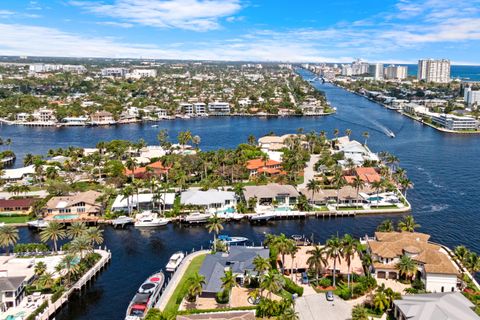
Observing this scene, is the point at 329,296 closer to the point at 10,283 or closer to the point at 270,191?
the point at 10,283

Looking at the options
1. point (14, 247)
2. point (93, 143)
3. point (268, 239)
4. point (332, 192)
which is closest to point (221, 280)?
point (268, 239)

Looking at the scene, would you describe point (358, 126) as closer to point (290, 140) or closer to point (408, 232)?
point (290, 140)

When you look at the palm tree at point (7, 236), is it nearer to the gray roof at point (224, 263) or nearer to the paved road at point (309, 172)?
the gray roof at point (224, 263)

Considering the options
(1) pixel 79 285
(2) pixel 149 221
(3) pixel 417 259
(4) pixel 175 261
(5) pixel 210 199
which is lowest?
(1) pixel 79 285

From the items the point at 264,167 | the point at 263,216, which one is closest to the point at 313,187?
the point at 263,216

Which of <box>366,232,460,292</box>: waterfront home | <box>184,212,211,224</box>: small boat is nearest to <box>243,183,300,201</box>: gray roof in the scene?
<box>184,212,211,224</box>: small boat

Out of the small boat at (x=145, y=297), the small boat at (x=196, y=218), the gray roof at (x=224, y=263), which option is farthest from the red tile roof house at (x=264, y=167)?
the small boat at (x=145, y=297)
